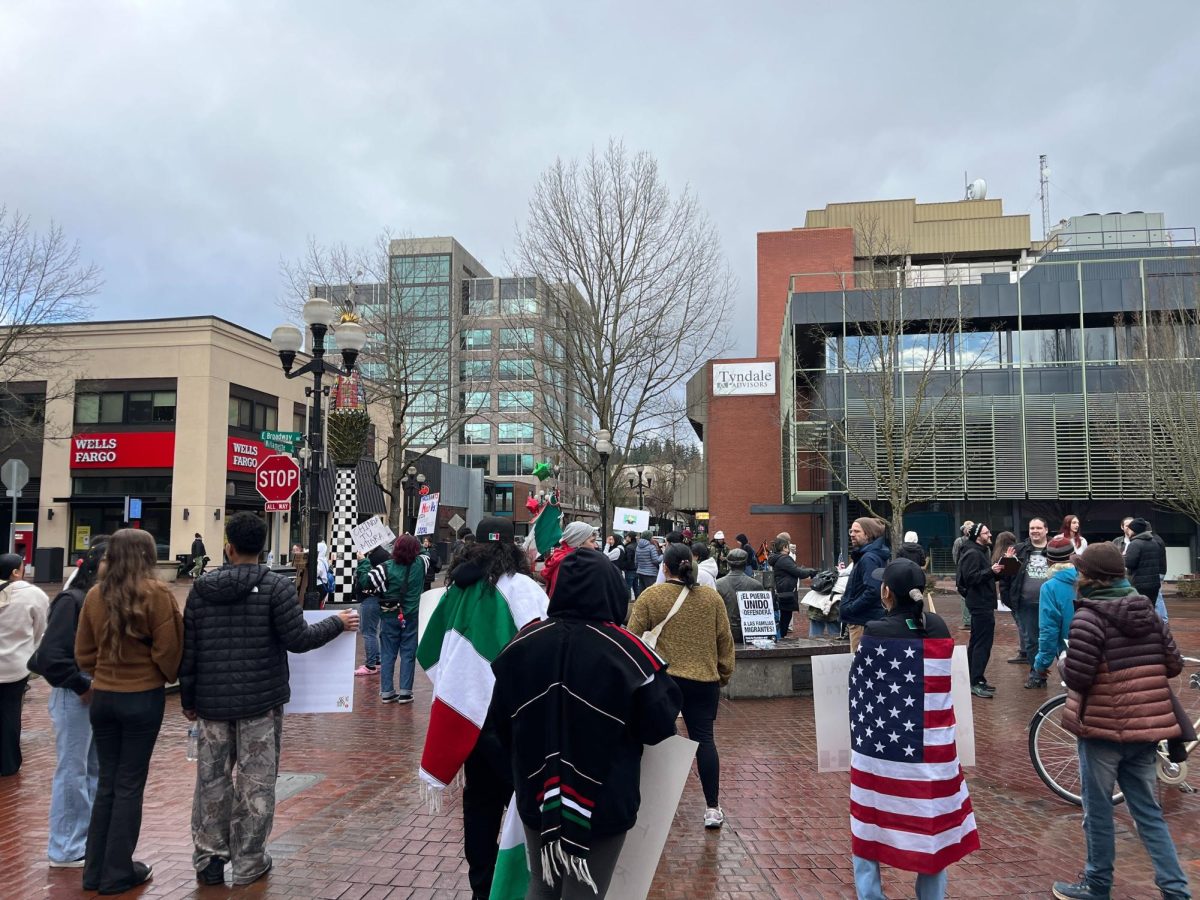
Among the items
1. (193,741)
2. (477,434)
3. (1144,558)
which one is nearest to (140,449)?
(193,741)

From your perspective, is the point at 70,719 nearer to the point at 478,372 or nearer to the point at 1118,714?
the point at 1118,714

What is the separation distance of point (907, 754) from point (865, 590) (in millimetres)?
2987

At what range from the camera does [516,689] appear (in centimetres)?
302

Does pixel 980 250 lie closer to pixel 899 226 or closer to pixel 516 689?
pixel 899 226

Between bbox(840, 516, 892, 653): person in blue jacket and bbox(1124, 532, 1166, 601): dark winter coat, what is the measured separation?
4.16 meters

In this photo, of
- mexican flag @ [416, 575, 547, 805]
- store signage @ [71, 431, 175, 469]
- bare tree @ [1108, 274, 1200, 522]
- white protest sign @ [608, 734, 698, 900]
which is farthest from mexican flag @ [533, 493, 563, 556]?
store signage @ [71, 431, 175, 469]

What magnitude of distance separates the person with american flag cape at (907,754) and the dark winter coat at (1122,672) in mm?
852

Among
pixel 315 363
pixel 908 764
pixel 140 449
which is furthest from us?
pixel 140 449

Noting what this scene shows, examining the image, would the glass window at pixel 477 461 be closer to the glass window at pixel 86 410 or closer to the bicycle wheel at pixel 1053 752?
the glass window at pixel 86 410

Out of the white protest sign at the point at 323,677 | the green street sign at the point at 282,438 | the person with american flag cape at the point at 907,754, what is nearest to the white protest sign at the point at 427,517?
the green street sign at the point at 282,438

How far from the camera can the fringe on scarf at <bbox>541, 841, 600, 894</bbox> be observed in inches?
110

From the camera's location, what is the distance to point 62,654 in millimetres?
4668

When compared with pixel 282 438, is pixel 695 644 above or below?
below

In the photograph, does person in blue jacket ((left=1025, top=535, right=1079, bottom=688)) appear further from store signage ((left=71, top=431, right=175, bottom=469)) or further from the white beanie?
store signage ((left=71, top=431, right=175, bottom=469))
